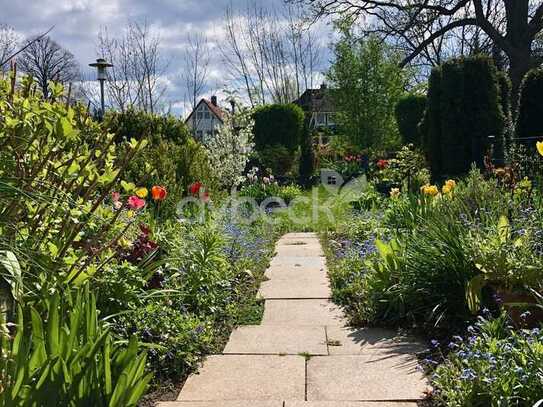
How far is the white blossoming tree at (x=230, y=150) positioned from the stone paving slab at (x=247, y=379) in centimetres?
721

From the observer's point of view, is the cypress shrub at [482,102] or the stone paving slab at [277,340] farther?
the cypress shrub at [482,102]

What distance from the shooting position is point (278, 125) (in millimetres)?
15930

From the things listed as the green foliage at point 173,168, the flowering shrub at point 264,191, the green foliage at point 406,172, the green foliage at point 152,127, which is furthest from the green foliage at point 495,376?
the flowering shrub at point 264,191

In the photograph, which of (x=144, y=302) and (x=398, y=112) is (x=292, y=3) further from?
(x=144, y=302)

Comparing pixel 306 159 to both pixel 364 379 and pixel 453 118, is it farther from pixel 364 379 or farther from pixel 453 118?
pixel 364 379

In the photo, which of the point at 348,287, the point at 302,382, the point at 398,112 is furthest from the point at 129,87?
the point at 302,382

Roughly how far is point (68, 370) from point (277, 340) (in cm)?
163

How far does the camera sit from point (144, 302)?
3031 mm

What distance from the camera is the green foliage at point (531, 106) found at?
10.4 metres

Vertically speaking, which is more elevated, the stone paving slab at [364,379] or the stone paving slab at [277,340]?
the stone paving slab at [277,340]

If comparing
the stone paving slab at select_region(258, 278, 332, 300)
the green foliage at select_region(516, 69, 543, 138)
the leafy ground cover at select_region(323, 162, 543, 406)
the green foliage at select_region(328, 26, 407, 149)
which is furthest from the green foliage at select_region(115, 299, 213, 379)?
the green foliage at select_region(328, 26, 407, 149)

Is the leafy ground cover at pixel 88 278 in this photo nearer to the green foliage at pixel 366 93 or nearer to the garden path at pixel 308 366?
the garden path at pixel 308 366

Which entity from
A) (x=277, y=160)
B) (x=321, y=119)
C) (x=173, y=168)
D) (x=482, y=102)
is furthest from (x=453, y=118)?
(x=321, y=119)

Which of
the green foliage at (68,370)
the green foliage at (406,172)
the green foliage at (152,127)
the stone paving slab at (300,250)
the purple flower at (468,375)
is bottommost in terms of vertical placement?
the stone paving slab at (300,250)
